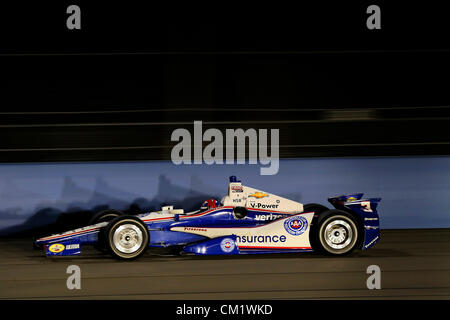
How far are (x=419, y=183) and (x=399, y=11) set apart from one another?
12.3 ft

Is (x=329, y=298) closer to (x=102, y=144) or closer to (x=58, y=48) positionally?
(x=102, y=144)

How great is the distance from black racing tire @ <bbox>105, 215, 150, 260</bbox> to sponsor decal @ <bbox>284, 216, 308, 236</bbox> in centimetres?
173

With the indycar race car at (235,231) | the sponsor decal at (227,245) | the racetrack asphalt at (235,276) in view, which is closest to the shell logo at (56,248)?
the indycar race car at (235,231)

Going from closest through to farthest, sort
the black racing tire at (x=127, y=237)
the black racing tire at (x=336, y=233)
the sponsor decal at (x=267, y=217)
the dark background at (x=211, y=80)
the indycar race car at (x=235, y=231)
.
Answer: the black racing tire at (x=127, y=237) → the indycar race car at (x=235, y=231) → the black racing tire at (x=336, y=233) → the sponsor decal at (x=267, y=217) → the dark background at (x=211, y=80)

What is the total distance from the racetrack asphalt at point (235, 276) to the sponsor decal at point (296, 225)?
0.33 meters

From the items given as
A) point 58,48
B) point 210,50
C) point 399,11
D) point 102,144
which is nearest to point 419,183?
point 399,11

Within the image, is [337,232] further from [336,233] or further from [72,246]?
[72,246]

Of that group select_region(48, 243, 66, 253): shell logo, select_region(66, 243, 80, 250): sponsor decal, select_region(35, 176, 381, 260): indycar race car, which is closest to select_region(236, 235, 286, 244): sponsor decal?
select_region(35, 176, 381, 260): indycar race car

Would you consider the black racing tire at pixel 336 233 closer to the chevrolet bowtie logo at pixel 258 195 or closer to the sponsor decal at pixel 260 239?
the sponsor decal at pixel 260 239

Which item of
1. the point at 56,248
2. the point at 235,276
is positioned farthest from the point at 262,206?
the point at 56,248

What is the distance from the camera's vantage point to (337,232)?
698 cm

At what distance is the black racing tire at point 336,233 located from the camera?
6.86 m

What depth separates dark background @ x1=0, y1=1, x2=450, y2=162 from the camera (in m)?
10.0

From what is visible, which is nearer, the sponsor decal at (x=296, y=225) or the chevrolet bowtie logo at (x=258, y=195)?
the sponsor decal at (x=296, y=225)
